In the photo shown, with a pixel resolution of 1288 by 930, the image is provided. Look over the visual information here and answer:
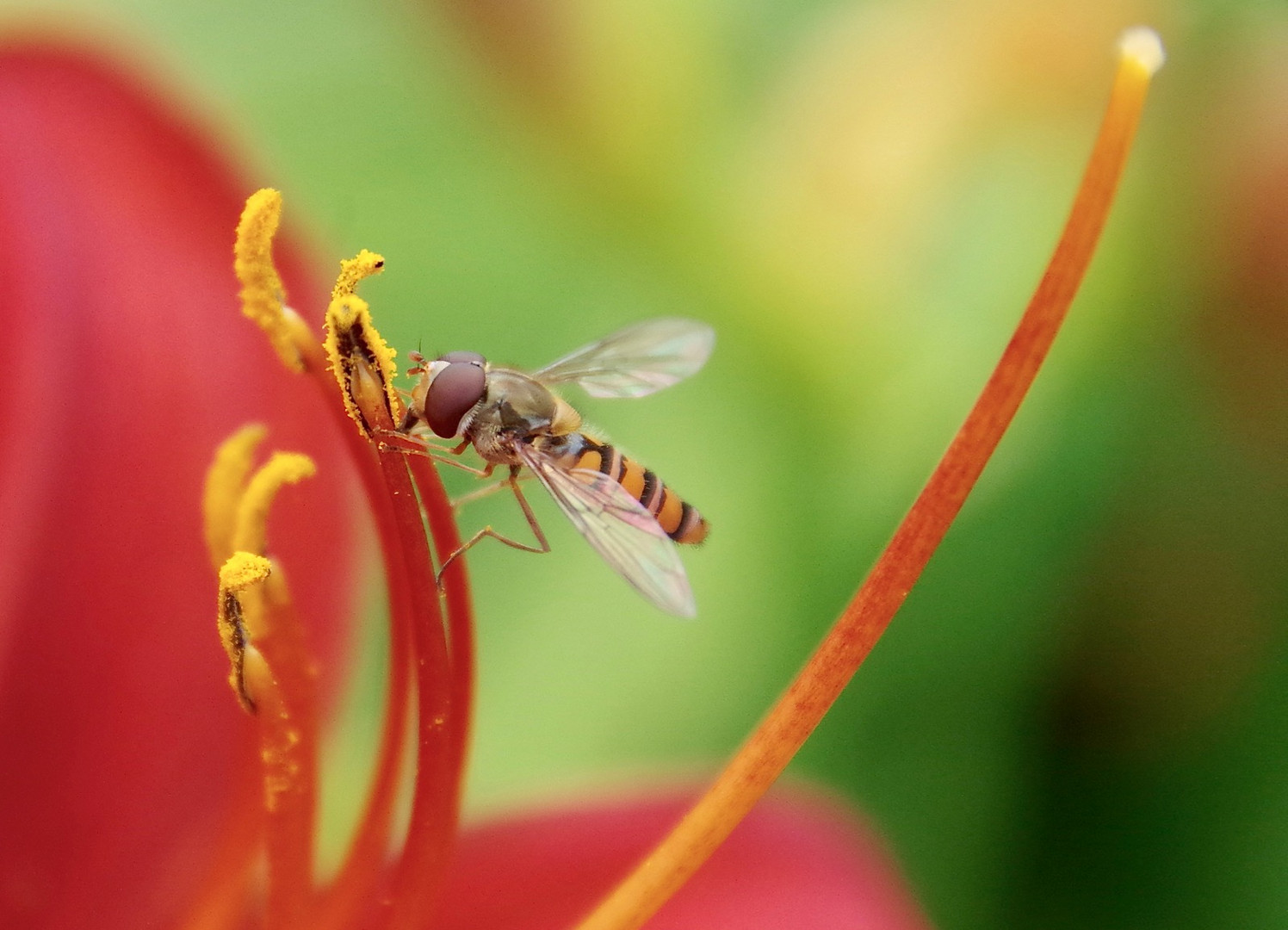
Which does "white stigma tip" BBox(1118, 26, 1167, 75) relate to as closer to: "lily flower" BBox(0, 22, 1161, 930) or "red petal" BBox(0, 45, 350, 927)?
"lily flower" BBox(0, 22, 1161, 930)

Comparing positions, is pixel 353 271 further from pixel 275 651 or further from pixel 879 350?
pixel 879 350

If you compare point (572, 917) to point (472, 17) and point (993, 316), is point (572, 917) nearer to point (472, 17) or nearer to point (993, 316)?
point (993, 316)

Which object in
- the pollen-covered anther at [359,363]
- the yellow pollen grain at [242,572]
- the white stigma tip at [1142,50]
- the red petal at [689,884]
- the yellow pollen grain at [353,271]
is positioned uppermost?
the yellow pollen grain at [353,271]

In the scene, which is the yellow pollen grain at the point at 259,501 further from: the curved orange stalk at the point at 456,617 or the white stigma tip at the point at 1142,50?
the white stigma tip at the point at 1142,50

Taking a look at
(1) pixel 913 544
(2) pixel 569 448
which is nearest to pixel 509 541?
(2) pixel 569 448

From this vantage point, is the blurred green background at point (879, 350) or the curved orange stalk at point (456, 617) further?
the blurred green background at point (879, 350)

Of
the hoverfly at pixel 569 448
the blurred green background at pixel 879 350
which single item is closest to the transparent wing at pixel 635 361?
the hoverfly at pixel 569 448

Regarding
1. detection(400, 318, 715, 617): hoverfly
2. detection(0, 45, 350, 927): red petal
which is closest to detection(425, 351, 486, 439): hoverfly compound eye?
detection(400, 318, 715, 617): hoverfly
